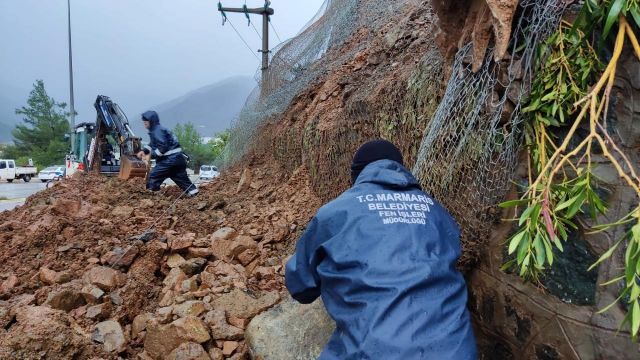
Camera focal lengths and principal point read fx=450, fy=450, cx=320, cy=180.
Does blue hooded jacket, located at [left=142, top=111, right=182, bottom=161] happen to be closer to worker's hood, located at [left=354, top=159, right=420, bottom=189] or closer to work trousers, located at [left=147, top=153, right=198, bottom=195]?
work trousers, located at [left=147, top=153, right=198, bottom=195]

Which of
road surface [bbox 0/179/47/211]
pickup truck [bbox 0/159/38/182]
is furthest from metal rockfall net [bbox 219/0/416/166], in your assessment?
pickup truck [bbox 0/159/38/182]

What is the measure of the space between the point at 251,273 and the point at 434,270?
2455mm

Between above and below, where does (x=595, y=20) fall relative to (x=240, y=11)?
below

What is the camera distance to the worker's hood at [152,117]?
7422mm

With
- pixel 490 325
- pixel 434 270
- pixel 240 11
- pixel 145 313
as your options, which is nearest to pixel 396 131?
pixel 490 325

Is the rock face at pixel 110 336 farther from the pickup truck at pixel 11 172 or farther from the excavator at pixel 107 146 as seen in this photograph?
the pickup truck at pixel 11 172

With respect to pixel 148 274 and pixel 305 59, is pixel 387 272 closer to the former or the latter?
pixel 148 274

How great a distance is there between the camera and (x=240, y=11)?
1126 cm

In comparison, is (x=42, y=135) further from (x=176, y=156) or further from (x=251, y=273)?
(x=251, y=273)

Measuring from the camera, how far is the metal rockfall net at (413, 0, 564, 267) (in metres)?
2.11

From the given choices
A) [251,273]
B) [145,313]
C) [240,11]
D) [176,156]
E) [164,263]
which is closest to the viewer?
[145,313]

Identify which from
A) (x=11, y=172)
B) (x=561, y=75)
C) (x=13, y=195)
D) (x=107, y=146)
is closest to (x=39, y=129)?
(x=11, y=172)

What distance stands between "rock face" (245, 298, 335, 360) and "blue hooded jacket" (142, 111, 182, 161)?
520 centimetres

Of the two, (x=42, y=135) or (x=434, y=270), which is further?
(x=42, y=135)
